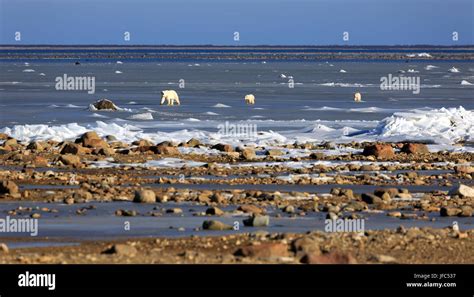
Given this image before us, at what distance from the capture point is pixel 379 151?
821 inches

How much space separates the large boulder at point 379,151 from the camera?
20.8 metres

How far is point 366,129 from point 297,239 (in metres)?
17.5

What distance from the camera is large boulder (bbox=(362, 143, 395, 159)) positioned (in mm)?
20797
